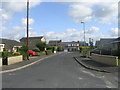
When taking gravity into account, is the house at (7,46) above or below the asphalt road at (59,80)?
above

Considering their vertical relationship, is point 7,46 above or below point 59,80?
above

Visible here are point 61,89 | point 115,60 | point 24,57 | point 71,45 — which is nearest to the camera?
point 61,89

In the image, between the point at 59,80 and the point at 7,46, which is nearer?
the point at 59,80

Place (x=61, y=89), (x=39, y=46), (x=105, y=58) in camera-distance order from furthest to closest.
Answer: (x=39, y=46) → (x=105, y=58) → (x=61, y=89)

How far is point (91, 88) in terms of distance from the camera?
743cm

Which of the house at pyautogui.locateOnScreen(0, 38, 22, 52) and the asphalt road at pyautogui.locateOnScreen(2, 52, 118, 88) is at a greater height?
the house at pyautogui.locateOnScreen(0, 38, 22, 52)

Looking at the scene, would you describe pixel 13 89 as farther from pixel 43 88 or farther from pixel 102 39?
pixel 102 39

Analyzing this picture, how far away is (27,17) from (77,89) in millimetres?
20760

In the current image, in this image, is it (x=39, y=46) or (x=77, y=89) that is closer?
(x=77, y=89)

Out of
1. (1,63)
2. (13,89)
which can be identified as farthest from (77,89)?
(1,63)

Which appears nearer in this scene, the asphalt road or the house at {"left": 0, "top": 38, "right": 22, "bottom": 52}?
the asphalt road

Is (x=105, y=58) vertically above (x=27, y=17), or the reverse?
(x=27, y=17)

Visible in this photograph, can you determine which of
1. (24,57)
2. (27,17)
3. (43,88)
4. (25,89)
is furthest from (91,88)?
(27,17)

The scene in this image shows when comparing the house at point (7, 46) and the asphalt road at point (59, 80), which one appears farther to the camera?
the house at point (7, 46)
